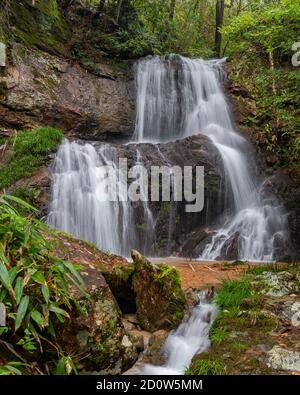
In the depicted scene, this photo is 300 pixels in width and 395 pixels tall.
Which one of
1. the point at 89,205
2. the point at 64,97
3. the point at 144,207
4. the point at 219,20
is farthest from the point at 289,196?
the point at 219,20

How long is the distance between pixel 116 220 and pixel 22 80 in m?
4.80

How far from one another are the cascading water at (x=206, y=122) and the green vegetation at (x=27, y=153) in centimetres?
327

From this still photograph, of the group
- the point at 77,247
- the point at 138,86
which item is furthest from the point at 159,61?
the point at 77,247

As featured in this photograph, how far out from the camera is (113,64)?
1288 cm

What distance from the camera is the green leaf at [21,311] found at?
2.65m

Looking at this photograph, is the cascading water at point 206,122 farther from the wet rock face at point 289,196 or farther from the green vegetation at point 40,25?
the green vegetation at point 40,25

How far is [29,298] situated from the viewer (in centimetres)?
291

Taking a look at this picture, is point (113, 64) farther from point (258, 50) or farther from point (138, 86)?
point (258, 50)

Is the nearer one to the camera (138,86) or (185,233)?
(185,233)

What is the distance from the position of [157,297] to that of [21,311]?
2001 millimetres

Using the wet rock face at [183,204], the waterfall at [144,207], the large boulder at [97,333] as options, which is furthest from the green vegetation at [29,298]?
the wet rock face at [183,204]

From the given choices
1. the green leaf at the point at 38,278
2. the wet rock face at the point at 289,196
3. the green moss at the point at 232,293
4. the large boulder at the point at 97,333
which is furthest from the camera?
the wet rock face at the point at 289,196

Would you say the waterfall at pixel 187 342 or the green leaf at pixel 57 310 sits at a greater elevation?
the green leaf at pixel 57 310

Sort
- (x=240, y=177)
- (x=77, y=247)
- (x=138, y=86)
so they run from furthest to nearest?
(x=138, y=86) < (x=240, y=177) < (x=77, y=247)
